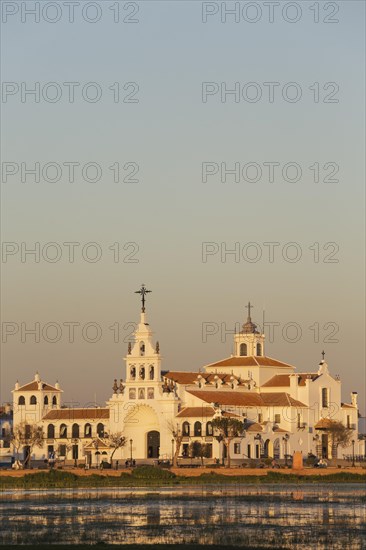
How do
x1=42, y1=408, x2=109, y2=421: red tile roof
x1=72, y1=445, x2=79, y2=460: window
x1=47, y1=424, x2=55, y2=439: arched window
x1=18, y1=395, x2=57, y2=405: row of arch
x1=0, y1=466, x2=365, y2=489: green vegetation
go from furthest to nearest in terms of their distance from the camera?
x1=18, y1=395, x2=57, y2=405: row of arch < x1=47, y1=424, x2=55, y2=439: arched window < x1=42, y1=408, x2=109, y2=421: red tile roof < x1=72, y1=445, x2=79, y2=460: window < x1=0, y1=466, x2=365, y2=489: green vegetation

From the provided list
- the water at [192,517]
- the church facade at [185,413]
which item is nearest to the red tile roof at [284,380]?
the church facade at [185,413]

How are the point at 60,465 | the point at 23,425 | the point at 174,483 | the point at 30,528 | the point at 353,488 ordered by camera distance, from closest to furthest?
the point at 30,528 < the point at 353,488 < the point at 174,483 < the point at 60,465 < the point at 23,425

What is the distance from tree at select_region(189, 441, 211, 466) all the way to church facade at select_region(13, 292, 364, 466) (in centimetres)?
28

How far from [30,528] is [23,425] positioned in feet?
291

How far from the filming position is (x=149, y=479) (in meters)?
117

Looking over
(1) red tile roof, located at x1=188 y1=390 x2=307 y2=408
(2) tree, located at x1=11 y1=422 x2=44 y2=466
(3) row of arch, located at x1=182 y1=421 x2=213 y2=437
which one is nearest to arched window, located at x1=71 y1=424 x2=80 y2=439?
(2) tree, located at x1=11 y1=422 x2=44 y2=466

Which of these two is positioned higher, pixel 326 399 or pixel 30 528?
pixel 326 399

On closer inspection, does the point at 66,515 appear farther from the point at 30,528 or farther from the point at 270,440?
the point at 270,440

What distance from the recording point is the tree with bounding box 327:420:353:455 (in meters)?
147

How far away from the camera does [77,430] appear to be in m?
151

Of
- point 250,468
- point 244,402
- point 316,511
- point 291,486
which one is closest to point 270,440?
point 244,402

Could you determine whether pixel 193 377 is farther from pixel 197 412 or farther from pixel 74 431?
pixel 74 431

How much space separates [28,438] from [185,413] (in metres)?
15.8

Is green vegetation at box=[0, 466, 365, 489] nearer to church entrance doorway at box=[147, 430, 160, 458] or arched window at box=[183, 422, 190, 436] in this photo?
arched window at box=[183, 422, 190, 436]
